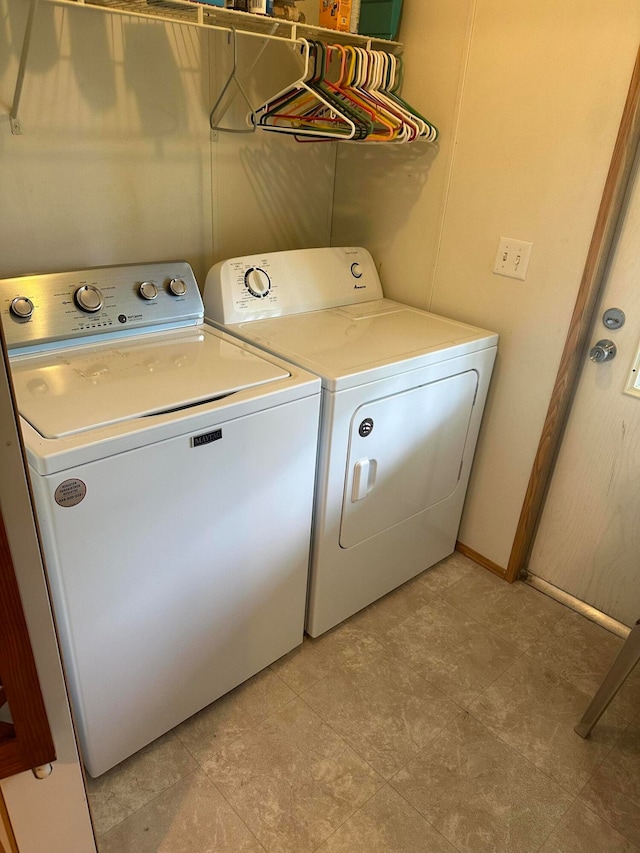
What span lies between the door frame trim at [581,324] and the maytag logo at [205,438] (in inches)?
47.0

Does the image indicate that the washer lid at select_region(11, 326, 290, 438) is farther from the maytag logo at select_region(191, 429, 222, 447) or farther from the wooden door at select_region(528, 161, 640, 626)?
the wooden door at select_region(528, 161, 640, 626)

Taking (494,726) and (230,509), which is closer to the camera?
(230,509)

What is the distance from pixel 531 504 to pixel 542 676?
0.58 meters

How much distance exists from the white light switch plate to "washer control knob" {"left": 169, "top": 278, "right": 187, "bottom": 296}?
1.04 meters

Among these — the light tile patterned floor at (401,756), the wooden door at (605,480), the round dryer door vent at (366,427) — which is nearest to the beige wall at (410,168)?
the wooden door at (605,480)

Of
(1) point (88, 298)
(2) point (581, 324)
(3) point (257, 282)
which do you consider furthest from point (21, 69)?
(2) point (581, 324)

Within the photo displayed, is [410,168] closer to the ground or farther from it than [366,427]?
farther from it

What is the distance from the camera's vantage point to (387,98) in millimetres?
1974

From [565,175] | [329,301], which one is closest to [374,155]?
[329,301]

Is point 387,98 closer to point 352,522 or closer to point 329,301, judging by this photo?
point 329,301

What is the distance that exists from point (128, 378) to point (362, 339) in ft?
2.49

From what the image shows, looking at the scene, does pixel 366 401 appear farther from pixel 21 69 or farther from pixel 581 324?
pixel 21 69

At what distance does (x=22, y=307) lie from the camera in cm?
152

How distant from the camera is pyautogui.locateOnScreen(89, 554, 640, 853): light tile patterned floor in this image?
1.45m
